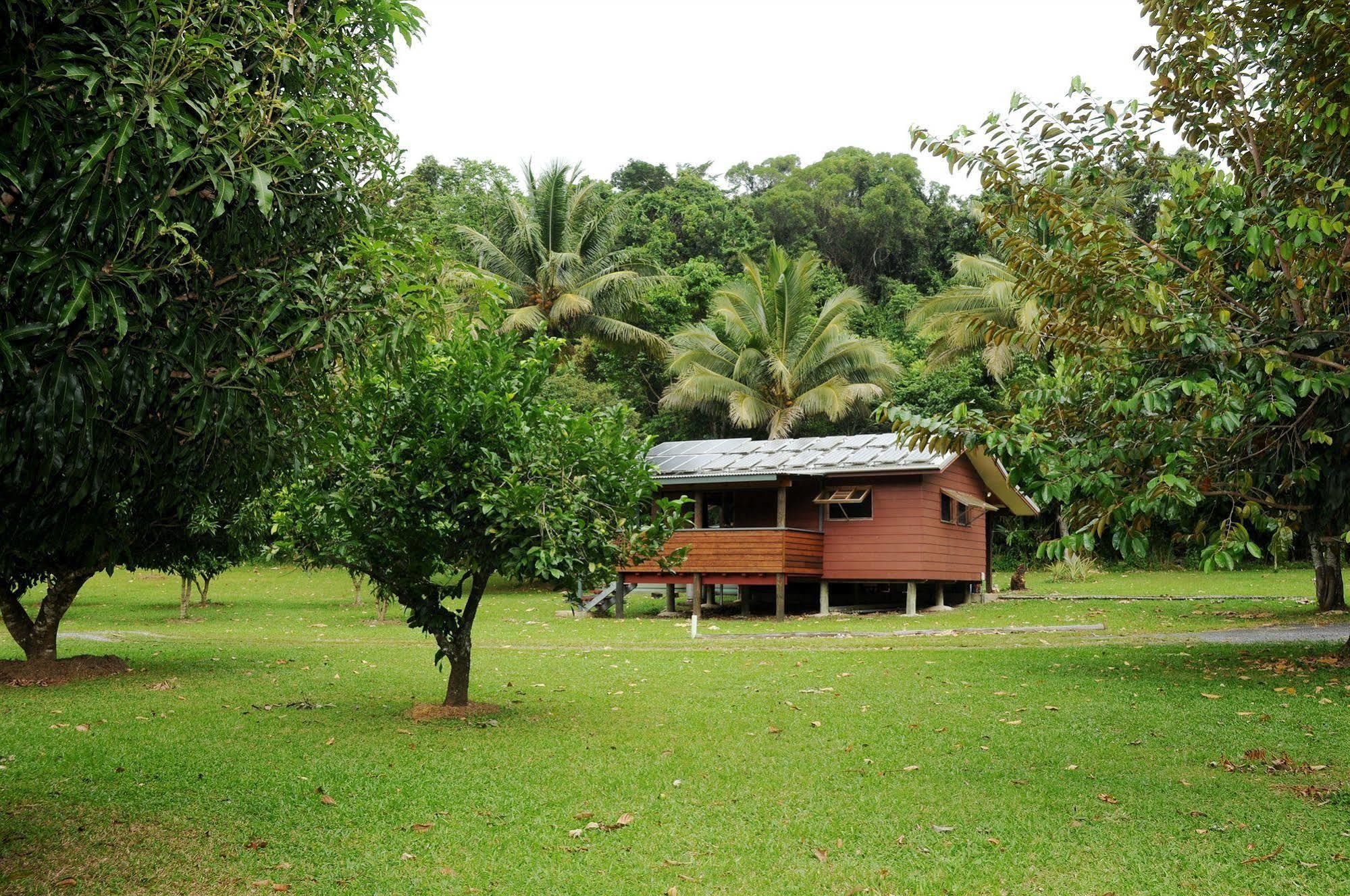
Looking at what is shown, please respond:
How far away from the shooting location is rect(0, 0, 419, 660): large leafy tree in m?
4.06

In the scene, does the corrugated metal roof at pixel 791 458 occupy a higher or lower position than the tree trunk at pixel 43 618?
higher

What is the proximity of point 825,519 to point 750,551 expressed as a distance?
2.40 meters

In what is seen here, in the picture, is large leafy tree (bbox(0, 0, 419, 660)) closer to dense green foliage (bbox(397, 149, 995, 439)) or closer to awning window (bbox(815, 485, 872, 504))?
awning window (bbox(815, 485, 872, 504))

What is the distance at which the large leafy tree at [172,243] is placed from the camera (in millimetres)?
4059

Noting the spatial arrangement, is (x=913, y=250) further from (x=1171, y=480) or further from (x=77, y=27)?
(x=77, y=27)

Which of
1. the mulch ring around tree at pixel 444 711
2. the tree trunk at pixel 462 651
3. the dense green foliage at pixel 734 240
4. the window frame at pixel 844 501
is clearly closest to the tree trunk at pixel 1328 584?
the window frame at pixel 844 501

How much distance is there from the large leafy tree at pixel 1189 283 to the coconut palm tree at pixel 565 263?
2973cm

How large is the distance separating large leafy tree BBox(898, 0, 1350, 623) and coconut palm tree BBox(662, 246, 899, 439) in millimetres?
26876

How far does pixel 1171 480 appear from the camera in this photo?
6426 mm

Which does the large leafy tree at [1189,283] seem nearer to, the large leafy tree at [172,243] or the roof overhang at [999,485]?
the large leafy tree at [172,243]

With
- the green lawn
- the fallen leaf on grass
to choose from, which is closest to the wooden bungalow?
the green lawn

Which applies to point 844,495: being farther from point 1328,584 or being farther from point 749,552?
point 1328,584

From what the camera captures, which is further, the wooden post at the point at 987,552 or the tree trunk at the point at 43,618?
the wooden post at the point at 987,552

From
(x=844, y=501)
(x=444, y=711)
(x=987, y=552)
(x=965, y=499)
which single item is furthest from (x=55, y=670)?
(x=987, y=552)
